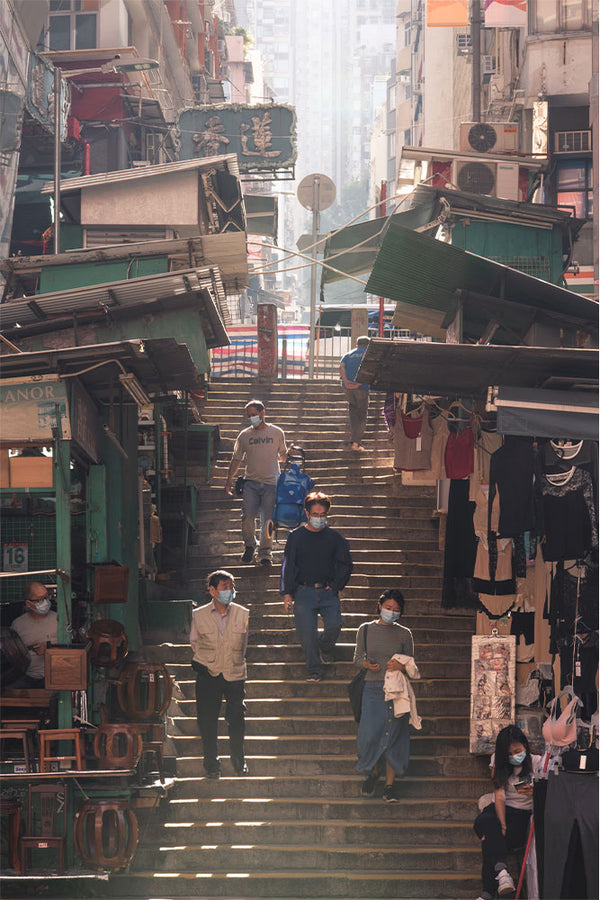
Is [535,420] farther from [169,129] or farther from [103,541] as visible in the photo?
[169,129]

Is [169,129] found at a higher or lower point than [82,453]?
higher

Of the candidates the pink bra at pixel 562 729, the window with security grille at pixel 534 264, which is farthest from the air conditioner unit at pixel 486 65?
the pink bra at pixel 562 729

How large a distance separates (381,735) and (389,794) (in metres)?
0.52

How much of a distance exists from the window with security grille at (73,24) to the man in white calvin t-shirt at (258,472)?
19.2 metres

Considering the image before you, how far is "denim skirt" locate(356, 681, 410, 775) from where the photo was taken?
35.8 ft

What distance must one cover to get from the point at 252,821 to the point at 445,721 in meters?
2.31

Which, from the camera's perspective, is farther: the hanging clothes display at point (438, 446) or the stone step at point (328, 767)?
the hanging clothes display at point (438, 446)

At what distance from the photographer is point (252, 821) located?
10664 millimetres

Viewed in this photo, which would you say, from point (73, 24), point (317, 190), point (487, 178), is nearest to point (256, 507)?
point (487, 178)

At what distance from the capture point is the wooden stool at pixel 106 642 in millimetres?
11242

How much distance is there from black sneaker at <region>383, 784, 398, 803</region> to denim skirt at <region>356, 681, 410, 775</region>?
158 mm

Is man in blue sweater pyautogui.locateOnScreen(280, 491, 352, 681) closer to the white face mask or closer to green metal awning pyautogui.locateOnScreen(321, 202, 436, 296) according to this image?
the white face mask

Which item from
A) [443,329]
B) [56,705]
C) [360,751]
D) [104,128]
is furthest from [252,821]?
[104,128]

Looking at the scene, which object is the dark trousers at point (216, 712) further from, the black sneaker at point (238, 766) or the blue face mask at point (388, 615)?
the blue face mask at point (388, 615)
